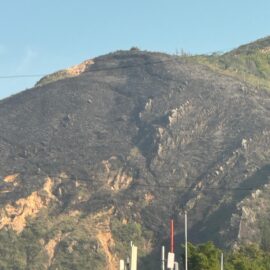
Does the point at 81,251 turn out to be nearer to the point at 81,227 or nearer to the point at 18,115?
the point at 81,227

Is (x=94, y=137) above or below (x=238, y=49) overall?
below

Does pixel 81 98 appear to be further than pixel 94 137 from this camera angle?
Yes

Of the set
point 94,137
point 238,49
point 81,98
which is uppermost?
point 238,49

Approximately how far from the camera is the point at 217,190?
2901 inches

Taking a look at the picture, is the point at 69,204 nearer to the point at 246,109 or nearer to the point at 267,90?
the point at 246,109

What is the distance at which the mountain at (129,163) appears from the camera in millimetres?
67938

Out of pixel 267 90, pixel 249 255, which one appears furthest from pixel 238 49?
pixel 249 255

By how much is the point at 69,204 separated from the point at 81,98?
2081 cm

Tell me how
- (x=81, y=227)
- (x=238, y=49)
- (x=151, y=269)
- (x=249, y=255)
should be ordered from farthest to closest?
(x=238, y=49) < (x=81, y=227) < (x=151, y=269) < (x=249, y=255)

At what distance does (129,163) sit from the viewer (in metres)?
79.1

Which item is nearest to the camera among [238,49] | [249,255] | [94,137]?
[249,255]

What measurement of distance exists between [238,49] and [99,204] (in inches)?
2685

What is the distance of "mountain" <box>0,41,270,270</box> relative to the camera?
67938 mm

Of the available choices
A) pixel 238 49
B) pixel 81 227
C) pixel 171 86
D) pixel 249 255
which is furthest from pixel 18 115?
pixel 238 49
